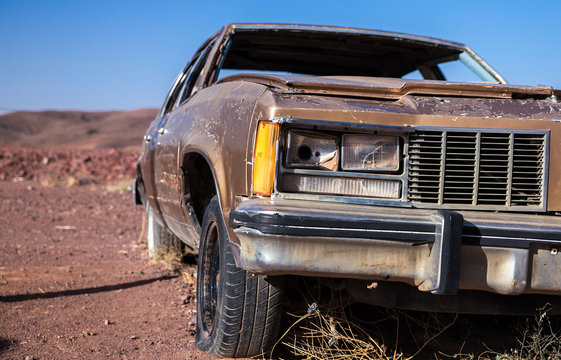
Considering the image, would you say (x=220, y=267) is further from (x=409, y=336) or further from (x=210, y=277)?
(x=409, y=336)

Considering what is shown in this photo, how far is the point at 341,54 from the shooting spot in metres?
5.10

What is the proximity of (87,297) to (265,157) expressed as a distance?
2.49m

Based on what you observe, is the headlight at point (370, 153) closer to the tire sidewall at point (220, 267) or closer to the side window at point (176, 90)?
the tire sidewall at point (220, 267)

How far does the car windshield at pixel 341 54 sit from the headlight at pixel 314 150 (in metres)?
1.70

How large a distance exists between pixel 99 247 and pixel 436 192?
16.7 feet

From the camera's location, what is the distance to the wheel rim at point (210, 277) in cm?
311

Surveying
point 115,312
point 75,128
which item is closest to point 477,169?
point 115,312

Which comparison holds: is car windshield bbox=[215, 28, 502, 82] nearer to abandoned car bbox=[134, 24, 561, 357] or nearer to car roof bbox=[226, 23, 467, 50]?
car roof bbox=[226, 23, 467, 50]

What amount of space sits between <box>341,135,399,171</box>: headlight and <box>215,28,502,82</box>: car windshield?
177cm

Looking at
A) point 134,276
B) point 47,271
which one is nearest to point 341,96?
point 134,276

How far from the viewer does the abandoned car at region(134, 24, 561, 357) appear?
88.4 inches

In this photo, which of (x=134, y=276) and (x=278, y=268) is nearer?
(x=278, y=268)

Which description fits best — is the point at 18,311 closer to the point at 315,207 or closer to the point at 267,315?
the point at 267,315

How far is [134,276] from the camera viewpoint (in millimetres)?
5125
